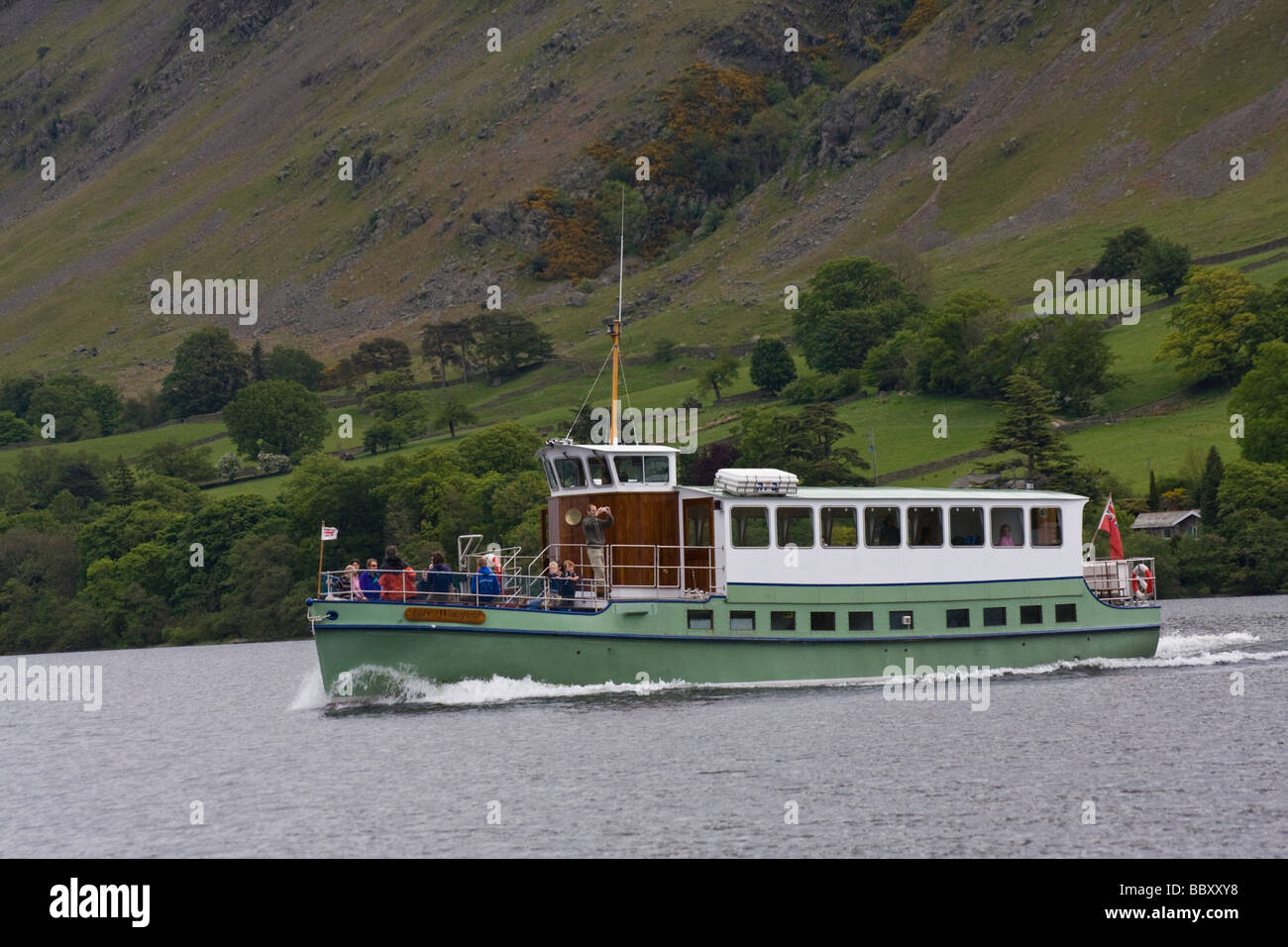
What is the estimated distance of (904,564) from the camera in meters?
44.7

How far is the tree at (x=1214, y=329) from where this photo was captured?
13262 cm

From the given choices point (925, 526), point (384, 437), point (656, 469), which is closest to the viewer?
point (656, 469)

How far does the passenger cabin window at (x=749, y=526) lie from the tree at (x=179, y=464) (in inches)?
4942

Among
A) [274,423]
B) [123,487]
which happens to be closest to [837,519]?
[123,487]

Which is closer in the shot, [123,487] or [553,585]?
[553,585]

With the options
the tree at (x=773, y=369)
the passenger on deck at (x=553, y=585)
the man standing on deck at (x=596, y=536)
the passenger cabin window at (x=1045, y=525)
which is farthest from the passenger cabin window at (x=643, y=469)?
the tree at (x=773, y=369)

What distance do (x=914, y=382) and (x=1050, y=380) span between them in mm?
14653

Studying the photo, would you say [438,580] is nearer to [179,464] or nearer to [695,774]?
[695,774]

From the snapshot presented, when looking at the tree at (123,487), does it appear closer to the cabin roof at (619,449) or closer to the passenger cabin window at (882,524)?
the cabin roof at (619,449)

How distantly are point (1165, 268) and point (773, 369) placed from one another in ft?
130

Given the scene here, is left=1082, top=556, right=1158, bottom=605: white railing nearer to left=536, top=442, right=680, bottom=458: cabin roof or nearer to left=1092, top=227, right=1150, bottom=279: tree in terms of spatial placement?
left=536, top=442, right=680, bottom=458: cabin roof

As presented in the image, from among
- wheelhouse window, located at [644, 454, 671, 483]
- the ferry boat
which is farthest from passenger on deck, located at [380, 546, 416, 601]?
wheelhouse window, located at [644, 454, 671, 483]

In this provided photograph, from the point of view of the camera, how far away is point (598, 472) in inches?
1757
